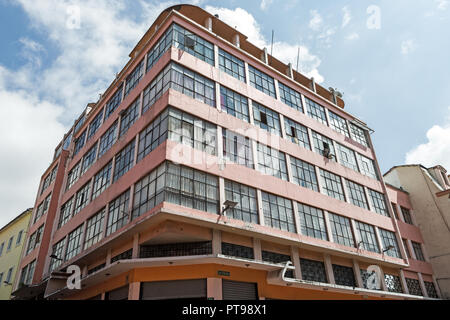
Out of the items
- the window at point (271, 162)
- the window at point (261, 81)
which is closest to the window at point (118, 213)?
the window at point (271, 162)

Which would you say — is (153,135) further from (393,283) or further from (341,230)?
(393,283)

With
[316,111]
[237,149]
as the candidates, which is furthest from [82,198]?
[316,111]

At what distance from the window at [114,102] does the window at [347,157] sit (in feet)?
50.7

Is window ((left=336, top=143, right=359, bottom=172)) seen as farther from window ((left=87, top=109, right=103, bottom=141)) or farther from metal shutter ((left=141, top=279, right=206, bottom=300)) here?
window ((left=87, top=109, right=103, bottom=141))

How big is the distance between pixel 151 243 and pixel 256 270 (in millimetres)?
4777

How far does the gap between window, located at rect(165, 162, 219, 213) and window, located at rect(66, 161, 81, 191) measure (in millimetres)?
13113

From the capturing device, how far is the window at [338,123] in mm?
25656

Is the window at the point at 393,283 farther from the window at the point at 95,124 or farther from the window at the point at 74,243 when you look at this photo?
the window at the point at 95,124

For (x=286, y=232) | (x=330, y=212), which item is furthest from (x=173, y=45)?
(x=330, y=212)

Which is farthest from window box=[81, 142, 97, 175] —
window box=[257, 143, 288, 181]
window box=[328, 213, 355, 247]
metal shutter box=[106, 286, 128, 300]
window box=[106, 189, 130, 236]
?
window box=[328, 213, 355, 247]

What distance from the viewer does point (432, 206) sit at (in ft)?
90.0

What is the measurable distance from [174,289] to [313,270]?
799cm

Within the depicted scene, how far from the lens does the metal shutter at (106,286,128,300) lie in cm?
1477

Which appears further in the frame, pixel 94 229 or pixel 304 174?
pixel 304 174
